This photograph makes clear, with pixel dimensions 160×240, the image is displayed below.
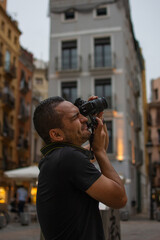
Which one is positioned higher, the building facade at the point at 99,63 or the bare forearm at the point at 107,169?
the building facade at the point at 99,63

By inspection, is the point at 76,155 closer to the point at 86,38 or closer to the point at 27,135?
the point at 86,38

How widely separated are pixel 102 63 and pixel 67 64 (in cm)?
267

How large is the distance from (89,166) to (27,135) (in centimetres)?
3925

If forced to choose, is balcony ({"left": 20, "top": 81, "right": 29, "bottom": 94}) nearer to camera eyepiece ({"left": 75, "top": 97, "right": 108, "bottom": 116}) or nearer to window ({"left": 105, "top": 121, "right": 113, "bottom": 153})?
window ({"left": 105, "top": 121, "right": 113, "bottom": 153})

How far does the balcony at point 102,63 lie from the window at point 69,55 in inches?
52.2

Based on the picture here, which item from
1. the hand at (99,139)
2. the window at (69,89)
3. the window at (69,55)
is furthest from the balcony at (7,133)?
the hand at (99,139)

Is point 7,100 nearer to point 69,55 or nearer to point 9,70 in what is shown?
point 9,70

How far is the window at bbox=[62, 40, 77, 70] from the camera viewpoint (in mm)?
27422

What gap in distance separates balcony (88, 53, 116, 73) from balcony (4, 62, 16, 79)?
10974mm

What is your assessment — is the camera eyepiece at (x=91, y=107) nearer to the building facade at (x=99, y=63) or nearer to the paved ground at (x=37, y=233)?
the paved ground at (x=37, y=233)

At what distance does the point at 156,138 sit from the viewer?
53.7 metres

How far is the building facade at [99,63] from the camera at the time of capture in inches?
1014

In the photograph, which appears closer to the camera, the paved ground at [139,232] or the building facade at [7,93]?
the paved ground at [139,232]

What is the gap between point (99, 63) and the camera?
88.4ft
